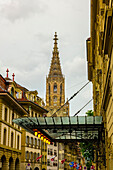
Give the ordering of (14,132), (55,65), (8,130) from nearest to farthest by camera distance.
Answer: (8,130) → (14,132) → (55,65)

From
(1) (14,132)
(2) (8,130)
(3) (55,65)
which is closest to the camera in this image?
(2) (8,130)

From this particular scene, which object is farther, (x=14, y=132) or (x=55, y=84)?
(x=55, y=84)

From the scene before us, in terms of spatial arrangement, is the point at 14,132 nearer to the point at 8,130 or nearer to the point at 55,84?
the point at 8,130

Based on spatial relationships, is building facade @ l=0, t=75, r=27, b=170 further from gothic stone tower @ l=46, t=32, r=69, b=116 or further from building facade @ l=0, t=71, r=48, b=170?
gothic stone tower @ l=46, t=32, r=69, b=116

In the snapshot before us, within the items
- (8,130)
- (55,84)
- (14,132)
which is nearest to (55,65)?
(55,84)

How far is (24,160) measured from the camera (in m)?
54.4

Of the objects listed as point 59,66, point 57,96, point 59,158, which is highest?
point 59,66

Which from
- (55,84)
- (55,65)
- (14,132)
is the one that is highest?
(55,65)

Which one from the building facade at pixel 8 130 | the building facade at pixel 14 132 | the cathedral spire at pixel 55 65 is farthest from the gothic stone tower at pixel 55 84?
the building facade at pixel 8 130

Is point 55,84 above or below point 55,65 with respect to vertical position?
below

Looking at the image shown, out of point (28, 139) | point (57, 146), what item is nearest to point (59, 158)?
point (57, 146)

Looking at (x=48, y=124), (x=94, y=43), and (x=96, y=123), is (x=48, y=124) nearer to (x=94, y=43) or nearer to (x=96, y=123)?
(x=96, y=123)

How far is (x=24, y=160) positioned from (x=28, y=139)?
4.26 meters

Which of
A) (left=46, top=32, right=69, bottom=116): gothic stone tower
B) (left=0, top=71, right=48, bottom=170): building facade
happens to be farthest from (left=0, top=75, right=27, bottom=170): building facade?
(left=46, top=32, right=69, bottom=116): gothic stone tower
